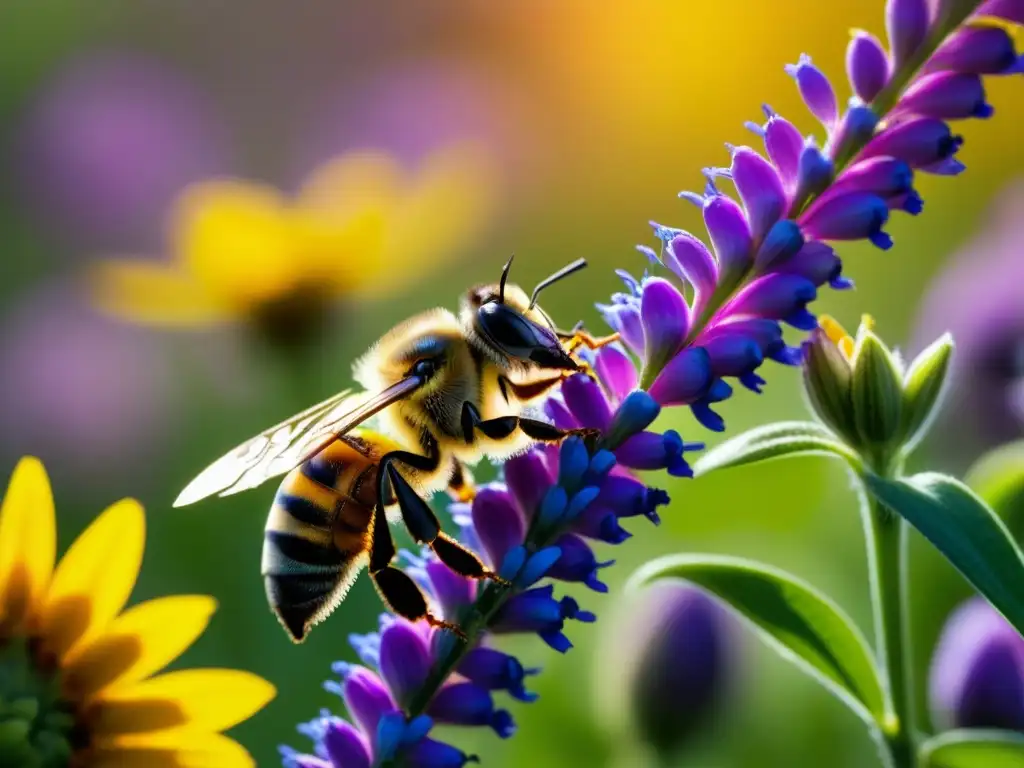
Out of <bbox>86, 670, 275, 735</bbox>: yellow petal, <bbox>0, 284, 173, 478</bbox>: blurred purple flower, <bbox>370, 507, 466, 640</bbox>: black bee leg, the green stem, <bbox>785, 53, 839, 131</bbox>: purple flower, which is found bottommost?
the green stem

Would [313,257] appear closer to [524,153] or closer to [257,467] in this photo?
[257,467]

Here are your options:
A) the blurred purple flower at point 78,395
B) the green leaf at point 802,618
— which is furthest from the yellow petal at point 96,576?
the blurred purple flower at point 78,395

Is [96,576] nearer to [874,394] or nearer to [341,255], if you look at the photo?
[874,394]

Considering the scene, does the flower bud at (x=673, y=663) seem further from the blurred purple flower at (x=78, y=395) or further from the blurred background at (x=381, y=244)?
the blurred purple flower at (x=78, y=395)

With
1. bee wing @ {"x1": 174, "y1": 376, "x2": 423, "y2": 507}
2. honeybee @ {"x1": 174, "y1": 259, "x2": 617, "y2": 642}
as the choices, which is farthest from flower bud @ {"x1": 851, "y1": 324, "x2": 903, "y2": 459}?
bee wing @ {"x1": 174, "y1": 376, "x2": 423, "y2": 507}

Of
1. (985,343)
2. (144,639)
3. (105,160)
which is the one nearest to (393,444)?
(144,639)

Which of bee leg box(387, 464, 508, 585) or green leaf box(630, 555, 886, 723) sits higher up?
bee leg box(387, 464, 508, 585)

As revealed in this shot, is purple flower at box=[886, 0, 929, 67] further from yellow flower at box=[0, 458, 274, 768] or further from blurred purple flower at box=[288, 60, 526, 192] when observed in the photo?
blurred purple flower at box=[288, 60, 526, 192]
